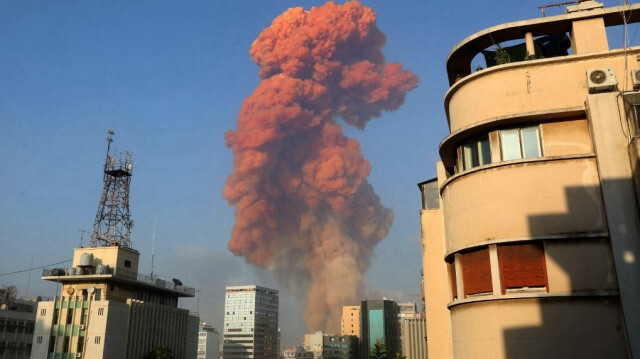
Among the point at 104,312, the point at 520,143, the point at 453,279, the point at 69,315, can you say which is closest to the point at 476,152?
the point at 520,143

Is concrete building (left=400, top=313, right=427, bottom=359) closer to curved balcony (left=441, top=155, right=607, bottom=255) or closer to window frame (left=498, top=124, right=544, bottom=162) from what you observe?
curved balcony (left=441, top=155, right=607, bottom=255)

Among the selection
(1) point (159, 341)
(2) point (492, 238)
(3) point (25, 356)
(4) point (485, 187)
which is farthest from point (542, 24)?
(3) point (25, 356)

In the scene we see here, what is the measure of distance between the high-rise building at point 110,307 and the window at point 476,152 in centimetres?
6401

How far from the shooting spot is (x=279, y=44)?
191750 mm

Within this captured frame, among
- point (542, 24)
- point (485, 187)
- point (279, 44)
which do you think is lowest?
point (485, 187)

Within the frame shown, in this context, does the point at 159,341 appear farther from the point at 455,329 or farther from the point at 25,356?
the point at 455,329

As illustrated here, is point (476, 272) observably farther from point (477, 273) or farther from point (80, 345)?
point (80, 345)

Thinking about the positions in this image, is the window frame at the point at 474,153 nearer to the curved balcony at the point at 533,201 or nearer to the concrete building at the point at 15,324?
the curved balcony at the point at 533,201

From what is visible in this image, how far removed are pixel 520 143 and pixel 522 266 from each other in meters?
4.11

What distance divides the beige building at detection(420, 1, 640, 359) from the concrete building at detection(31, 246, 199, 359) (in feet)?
209

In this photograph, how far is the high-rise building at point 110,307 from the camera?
7000cm

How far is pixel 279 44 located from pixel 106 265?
132230 mm

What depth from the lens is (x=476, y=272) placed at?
1702 centimetres

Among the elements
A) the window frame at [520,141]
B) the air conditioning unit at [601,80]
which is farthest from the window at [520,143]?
the air conditioning unit at [601,80]
